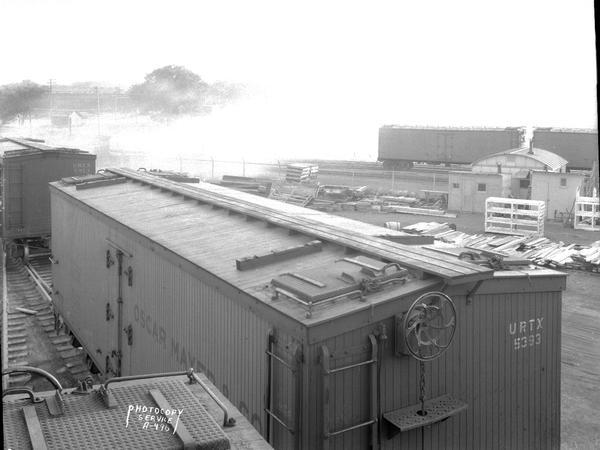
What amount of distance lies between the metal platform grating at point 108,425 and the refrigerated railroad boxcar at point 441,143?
138 feet

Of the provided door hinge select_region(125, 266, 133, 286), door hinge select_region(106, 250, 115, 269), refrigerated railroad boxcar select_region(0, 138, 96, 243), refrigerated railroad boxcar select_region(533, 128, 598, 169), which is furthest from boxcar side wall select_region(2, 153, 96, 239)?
refrigerated railroad boxcar select_region(533, 128, 598, 169)

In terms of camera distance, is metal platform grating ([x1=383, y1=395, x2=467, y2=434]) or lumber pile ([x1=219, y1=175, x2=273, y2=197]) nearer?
metal platform grating ([x1=383, y1=395, x2=467, y2=434])

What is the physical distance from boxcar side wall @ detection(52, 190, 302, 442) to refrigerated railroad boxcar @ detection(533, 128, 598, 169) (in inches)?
1305

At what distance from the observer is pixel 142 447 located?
3.62 m

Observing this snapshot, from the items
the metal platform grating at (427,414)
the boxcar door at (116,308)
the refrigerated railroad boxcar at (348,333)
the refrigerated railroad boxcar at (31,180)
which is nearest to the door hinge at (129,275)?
the boxcar door at (116,308)

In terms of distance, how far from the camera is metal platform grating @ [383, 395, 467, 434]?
651 cm

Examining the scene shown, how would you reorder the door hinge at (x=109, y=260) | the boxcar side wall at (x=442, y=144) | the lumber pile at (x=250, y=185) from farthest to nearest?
the boxcar side wall at (x=442, y=144) → the lumber pile at (x=250, y=185) → the door hinge at (x=109, y=260)

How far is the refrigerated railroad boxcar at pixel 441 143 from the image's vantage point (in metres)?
43.7

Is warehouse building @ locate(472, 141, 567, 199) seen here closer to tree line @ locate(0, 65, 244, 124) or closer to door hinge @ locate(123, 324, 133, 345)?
door hinge @ locate(123, 324, 133, 345)

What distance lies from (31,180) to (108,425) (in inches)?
816

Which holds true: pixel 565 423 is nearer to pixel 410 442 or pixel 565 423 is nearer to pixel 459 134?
pixel 410 442

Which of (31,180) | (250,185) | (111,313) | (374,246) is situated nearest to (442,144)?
(250,185)

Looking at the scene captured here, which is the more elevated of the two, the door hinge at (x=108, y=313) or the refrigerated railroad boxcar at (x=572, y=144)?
the refrigerated railroad boxcar at (x=572, y=144)

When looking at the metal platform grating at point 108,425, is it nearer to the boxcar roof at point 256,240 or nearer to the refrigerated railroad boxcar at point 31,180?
the boxcar roof at point 256,240
